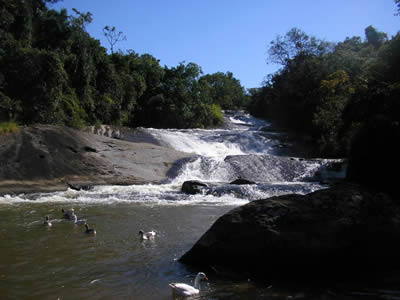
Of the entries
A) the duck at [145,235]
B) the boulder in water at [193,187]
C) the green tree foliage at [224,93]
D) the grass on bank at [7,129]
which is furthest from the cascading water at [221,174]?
the green tree foliage at [224,93]

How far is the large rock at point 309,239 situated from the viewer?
4.91 meters

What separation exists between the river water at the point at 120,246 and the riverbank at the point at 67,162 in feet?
2.89

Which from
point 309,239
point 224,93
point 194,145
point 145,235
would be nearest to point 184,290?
point 309,239

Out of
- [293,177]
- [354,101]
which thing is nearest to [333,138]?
[293,177]

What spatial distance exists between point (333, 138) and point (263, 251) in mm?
23772

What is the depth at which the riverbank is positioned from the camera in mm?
15414

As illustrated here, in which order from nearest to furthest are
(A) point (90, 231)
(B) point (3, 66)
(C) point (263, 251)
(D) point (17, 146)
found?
(C) point (263, 251) → (A) point (90, 231) → (D) point (17, 146) → (B) point (3, 66)

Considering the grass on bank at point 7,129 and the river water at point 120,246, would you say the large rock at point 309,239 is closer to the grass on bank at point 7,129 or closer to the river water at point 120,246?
the river water at point 120,246

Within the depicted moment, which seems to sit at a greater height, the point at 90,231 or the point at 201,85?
the point at 201,85

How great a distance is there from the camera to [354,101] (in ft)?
44.6

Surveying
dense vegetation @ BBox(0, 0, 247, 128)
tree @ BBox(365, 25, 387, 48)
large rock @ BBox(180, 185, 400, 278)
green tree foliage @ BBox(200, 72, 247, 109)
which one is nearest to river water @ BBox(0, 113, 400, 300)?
large rock @ BBox(180, 185, 400, 278)

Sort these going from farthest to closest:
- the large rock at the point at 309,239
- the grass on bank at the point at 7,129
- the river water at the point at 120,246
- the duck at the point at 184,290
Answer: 1. the grass on bank at the point at 7,129
2. the large rock at the point at 309,239
3. the river water at the point at 120,246
4. the duck at the point at 184,290

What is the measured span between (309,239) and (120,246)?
3.69 metres

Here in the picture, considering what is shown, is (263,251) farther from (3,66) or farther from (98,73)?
(98,73)
